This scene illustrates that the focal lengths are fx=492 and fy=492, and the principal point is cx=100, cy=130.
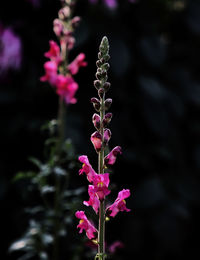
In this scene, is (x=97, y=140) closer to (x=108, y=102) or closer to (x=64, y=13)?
(x=108, y=102)

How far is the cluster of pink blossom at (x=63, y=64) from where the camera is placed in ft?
7.41

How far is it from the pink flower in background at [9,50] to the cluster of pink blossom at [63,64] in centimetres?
88

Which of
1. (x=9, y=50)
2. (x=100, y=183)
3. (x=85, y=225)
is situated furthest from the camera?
(x=9, y=50)

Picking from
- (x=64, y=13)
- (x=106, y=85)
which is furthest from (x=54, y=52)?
(x=106, y=85)

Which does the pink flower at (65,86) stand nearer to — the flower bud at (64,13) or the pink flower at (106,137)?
the flower bud at (64,13)

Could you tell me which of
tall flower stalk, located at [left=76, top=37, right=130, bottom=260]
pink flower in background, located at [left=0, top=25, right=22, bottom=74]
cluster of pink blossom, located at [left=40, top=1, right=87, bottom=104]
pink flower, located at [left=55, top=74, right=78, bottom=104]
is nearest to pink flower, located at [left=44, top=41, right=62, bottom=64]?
cluster of pink blossom, located at [left=40, top=1, right=87, bottom=104]

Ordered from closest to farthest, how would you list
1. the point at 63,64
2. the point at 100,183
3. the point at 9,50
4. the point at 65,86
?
the point at 100,183 < the point at 65,86 < the point at 63,64 < the point at 9,50

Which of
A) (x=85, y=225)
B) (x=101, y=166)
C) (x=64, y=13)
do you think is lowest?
(x=85, y=225)

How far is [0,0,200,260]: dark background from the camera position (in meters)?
3.48

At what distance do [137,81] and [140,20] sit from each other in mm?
532

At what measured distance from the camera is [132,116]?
399cm

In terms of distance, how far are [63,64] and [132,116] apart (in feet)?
5.49

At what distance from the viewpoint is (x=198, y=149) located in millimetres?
4117

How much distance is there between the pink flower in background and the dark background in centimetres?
19
